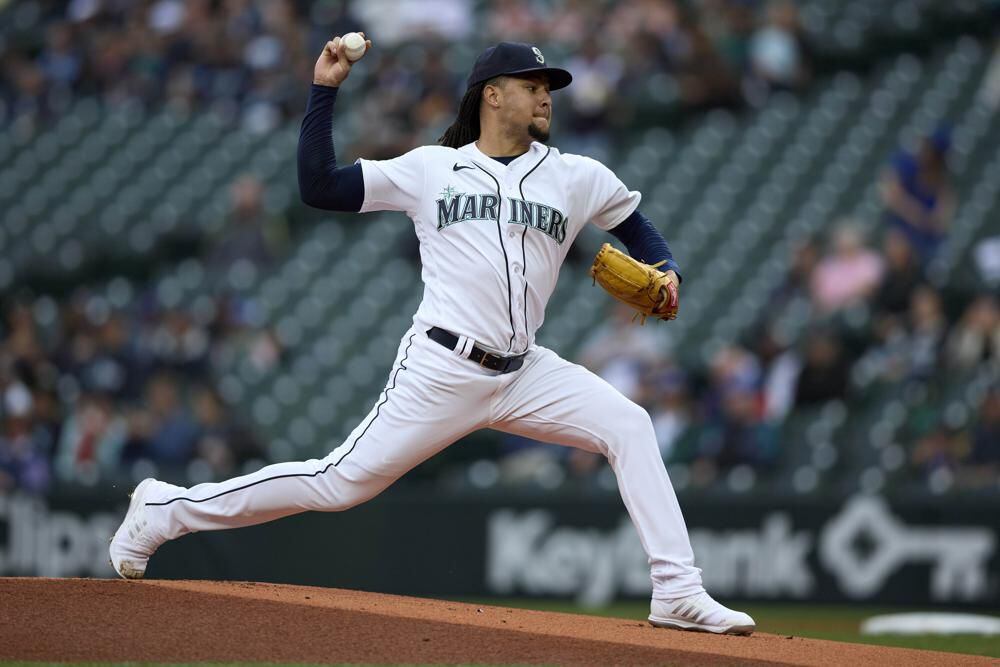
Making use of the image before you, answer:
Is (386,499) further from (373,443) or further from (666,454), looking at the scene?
(373,443)

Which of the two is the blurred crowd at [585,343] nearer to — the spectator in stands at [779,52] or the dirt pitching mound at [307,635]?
the spectator in stands at [779,52]

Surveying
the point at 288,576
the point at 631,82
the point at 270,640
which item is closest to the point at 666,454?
the point at 288,576

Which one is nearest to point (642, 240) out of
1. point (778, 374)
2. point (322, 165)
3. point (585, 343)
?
point (322, 165)

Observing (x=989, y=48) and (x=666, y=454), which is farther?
(x=989, y=48)

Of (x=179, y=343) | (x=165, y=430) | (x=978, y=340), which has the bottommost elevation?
(x=165, y=430)

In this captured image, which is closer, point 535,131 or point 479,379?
point 479,379

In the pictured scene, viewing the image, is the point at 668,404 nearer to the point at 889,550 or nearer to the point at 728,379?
the point at 728,379

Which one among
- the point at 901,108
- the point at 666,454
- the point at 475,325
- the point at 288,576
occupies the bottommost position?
the point at 288,576

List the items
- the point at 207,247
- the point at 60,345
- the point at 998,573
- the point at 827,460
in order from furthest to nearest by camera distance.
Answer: the point at 207,247
the point at 60,345
the point at 827,460
the point at 998,573

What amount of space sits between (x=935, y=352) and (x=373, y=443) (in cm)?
565

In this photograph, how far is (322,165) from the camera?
4.22 m

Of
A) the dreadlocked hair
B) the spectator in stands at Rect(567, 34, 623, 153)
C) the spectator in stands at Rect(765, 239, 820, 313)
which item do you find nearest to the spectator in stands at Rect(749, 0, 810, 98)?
the spectator in stands at Rect(567, 34, 623, 153)

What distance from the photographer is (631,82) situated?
39.4ft

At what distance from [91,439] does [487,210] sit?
19.4 feet
